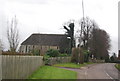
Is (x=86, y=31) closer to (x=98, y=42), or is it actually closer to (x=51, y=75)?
(x=98, y=42)

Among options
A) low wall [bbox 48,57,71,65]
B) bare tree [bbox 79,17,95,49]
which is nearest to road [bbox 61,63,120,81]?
low wall [bbox 48,57,71,65]

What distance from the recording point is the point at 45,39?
94.4 m

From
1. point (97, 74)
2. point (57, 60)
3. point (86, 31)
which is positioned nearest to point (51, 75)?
point (97, 74)

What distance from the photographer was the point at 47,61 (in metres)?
41.8

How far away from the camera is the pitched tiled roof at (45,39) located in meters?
93.2

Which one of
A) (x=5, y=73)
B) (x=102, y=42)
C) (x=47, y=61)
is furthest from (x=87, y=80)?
(x=102, y=42)

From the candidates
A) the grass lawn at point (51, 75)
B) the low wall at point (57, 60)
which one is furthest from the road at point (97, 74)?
the low wall at point (57, 60)

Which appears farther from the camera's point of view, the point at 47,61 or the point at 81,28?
the point at 81,28

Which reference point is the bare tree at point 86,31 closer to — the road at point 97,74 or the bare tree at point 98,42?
the bare tree at point 98,42

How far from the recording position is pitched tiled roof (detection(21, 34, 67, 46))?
306 feet

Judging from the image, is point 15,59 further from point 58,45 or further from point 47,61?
point 58,45

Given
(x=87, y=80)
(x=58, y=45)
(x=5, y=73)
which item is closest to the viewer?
(x=5, y=73)

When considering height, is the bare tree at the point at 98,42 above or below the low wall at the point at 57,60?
above

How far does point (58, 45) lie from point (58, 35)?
563 centimetres
